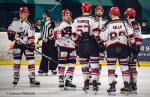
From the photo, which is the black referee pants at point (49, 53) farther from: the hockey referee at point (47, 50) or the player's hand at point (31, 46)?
the player's hand at point (31, 46)

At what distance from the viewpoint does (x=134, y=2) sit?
24219 millimetres

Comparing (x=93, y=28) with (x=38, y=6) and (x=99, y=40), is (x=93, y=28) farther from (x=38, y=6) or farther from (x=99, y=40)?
(x=38, y=6)

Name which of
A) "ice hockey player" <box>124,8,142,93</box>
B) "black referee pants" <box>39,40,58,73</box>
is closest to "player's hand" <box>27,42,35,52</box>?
"ice hockey player" <box>124,8,142,93</box>

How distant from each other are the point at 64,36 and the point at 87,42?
31.5 inches

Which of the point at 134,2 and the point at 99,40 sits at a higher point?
the point at 134,2

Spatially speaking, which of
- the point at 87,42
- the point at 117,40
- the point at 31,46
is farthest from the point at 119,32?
the point at 31,46

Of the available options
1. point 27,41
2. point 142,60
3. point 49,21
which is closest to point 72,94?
point 27,41

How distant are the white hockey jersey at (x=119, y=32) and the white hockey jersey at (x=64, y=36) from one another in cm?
123

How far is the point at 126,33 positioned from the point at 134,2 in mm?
14508

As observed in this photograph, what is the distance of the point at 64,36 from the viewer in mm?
11031

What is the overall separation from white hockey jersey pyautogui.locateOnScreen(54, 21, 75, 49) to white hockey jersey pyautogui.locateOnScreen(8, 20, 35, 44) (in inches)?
22.7

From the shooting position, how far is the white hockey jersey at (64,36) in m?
10.9

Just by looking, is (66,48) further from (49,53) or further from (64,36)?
(49,53)

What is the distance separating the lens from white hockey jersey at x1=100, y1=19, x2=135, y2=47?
32.4 ft
